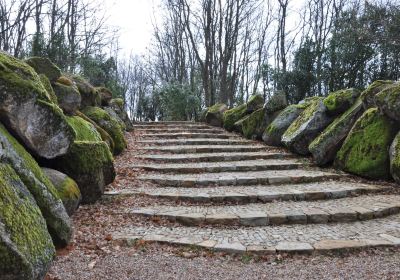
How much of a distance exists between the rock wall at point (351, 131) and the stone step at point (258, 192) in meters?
0.63

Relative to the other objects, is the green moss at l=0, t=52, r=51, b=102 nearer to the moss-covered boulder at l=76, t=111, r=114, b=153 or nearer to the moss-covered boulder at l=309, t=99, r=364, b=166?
the moss-covered boulder at l=76, t=111, r=114, b=153

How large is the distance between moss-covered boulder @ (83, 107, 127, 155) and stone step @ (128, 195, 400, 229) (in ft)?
12.1

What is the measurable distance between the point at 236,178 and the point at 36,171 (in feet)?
12.0

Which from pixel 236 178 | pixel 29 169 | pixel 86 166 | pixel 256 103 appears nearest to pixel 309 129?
pixel 236 178

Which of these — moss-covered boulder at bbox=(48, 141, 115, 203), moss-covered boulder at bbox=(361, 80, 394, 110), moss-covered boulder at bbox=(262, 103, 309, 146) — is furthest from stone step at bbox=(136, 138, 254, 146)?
moss-covered boulder at bbox=(48, 141, 115, 203)

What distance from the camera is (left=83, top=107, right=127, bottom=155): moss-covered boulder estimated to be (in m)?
7.98

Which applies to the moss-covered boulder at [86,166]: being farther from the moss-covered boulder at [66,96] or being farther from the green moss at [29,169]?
the moss-covered boulder at [66,96]

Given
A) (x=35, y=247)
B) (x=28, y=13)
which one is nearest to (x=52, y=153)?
(x=35, y=247)

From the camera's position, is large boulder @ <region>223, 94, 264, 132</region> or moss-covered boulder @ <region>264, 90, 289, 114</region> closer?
moss-covered boulder @ <region>264, 90, 289, 114</region>

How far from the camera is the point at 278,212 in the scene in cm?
441

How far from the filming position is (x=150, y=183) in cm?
604

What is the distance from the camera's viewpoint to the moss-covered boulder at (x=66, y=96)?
6.33 meters

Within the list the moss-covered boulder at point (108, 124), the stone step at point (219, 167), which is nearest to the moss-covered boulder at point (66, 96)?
the moss-covered boulder at point (108, 124)

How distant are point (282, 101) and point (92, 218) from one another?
23.8ft
